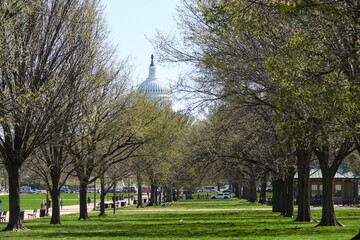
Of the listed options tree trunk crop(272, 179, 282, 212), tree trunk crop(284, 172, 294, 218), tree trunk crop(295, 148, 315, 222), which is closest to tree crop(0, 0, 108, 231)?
tree trunk crop(295, 148, 315, 222)

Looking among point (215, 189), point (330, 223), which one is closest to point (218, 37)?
point (330, 223)

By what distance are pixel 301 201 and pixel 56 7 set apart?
15.7 meters

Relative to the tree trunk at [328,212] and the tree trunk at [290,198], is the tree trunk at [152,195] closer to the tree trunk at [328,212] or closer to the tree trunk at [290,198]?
the tree trunk at [290,198]

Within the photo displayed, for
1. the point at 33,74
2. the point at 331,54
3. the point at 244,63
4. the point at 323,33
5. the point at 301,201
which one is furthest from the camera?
the point at 301,201

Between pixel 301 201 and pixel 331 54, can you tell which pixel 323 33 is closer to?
pixel 331 54

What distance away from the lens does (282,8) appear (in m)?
12.6

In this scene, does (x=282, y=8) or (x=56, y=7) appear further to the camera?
(x=56, y=7)

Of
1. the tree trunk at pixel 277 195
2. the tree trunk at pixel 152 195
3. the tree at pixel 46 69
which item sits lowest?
the tree trunk at pixel 152 195

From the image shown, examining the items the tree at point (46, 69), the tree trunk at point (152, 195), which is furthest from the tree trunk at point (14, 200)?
the tree trunk at point (152, 195)

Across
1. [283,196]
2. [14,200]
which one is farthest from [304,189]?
[14,200]

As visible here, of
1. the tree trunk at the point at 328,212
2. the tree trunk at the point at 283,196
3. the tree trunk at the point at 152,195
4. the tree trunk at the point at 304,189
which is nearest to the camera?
the tree trunk at the point at 328,212

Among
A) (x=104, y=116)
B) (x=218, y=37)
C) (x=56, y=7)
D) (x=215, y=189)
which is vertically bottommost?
(x=215, y=189)

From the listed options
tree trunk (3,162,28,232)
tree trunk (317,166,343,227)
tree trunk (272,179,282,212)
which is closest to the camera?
tree trunk (3,162,28,232)

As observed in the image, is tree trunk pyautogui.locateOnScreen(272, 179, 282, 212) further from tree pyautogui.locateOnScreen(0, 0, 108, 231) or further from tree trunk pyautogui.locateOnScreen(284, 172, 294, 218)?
tree pyautogui.locateOnScreen(0, 0, 108, 231)
